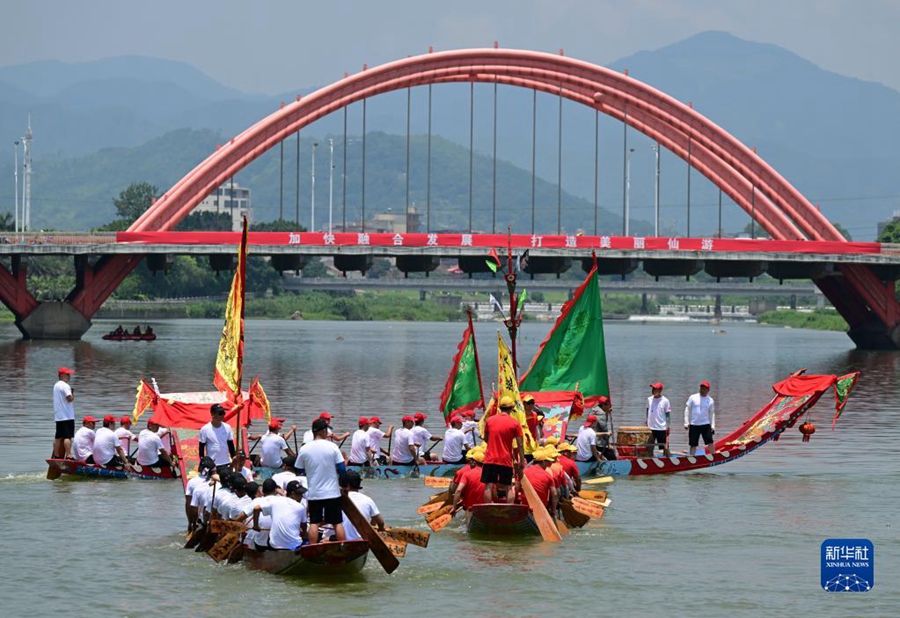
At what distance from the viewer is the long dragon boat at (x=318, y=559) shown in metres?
21.9

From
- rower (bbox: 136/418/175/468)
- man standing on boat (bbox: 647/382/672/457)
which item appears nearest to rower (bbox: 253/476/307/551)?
rower (bbox: 136/418/175/468)

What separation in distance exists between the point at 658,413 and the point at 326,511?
42.5ft

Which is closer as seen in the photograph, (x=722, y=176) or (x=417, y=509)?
(x=417, y=509)

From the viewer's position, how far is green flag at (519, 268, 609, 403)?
3456 centimetres

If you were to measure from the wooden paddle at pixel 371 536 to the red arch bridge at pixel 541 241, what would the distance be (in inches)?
2379

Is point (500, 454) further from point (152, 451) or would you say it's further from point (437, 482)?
point (152, 451)

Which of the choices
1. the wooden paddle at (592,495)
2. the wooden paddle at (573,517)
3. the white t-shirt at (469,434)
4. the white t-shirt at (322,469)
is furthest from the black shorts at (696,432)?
the white t-shirt at (322,469)

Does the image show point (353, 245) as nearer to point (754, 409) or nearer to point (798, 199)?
point (798, 199)

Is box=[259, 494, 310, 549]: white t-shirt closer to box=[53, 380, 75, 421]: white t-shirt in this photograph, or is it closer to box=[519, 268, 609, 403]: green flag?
box=[53, 380, 75, 421]: white t-shirt

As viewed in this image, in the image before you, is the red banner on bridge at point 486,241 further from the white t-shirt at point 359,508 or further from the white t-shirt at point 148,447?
the white t-shirt at point 359,508

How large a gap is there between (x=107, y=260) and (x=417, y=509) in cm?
6542

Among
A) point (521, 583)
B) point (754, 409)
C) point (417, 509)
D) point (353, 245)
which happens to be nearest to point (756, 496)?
point (417, 509)

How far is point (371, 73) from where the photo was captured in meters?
94.7

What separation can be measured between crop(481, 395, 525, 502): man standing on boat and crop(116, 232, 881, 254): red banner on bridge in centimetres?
5624
